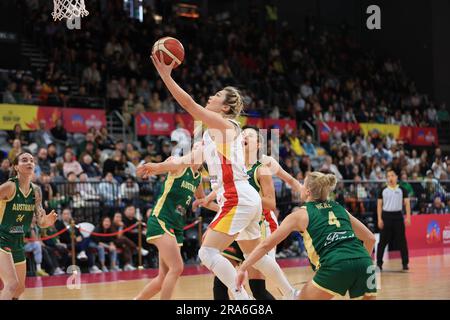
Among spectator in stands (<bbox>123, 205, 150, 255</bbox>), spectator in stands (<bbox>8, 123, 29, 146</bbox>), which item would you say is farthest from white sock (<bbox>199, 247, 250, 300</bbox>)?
spectator in stands (<bbox>8, 123, 29, 146</bbox>)

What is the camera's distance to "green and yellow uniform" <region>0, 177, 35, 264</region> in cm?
595

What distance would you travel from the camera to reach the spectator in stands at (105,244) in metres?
11.6

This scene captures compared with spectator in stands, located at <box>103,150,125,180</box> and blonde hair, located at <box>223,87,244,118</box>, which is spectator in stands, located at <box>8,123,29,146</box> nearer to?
spectator in stands, located at <box>103,150,125,180</box>

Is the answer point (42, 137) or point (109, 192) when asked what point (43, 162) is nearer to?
point (42, 137)

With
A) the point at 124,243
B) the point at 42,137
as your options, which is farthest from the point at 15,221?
the point at 42,137

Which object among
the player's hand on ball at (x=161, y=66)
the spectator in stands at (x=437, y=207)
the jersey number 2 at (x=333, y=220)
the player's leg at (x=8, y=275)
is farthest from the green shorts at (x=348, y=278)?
the spectator in stands at (x=437, y=207)

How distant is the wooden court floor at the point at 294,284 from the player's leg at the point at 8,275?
7.34 feet

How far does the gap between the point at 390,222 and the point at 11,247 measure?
7.37m

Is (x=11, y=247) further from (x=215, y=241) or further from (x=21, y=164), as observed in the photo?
(x=215, y=241)

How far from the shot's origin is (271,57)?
2244 cm

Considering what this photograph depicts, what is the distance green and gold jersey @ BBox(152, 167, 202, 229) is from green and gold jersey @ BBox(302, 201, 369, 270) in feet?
6.04
